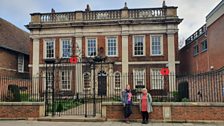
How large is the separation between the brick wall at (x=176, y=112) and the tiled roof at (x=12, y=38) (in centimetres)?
1997

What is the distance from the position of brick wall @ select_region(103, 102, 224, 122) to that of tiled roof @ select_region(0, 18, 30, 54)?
19966 mm

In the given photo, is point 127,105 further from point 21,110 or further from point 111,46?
point 111,46

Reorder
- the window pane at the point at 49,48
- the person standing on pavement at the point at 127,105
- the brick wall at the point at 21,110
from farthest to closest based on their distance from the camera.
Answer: the window pane at the point at 49,48
the brick wall at the point at 21,110
the person standing on pavement at the point at 127,105

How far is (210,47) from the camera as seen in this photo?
2491 cm

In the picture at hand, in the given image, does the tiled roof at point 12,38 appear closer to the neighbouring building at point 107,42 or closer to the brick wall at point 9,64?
the brick wall at point 9,64

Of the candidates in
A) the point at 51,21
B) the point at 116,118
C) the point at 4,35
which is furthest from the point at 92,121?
the point at 4,35

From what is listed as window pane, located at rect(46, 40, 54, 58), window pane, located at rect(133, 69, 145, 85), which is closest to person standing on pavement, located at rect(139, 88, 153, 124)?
window pane, located at rect(133, 69, 145, 85)

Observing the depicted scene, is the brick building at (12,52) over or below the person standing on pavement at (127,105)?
over

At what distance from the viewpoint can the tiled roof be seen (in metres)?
30.4

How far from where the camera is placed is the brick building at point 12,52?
29.5 metres

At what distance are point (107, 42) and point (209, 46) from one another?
408 inches

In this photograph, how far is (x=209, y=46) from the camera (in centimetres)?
2519

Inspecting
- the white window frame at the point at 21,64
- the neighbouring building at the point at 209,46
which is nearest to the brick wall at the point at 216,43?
the neighbouring building at the point at 209,46

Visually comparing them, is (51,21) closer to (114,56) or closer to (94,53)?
(94,53)
